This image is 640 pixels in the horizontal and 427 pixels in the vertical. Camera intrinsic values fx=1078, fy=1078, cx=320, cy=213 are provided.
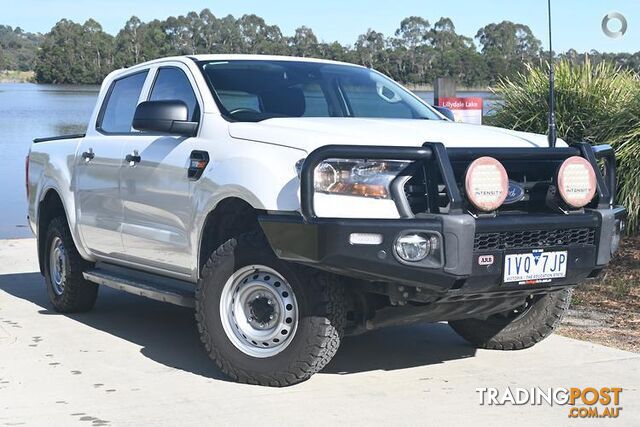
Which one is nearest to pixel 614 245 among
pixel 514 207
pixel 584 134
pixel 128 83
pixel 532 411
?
pixel 514 207

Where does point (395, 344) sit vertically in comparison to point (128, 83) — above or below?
below

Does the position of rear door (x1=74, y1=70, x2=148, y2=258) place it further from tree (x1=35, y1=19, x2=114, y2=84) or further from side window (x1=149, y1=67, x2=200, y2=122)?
tree (x1=35, y1=19, x2=114, y2=84)

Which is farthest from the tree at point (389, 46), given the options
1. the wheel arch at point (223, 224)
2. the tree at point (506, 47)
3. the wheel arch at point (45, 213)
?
the wheel arch at point (223, 224)

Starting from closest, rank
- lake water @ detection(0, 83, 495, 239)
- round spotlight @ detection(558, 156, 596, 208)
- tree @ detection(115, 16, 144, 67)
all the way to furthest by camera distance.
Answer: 1. round spotlight @ detection(558, 156, 596, 208)
2. lake water @ detection(0, 83, 495, 239)
3. tree @ detection(115, 16, 144, 67)

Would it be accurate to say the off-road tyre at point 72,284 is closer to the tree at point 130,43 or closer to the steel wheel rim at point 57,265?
the steel wheel rim at point 57,265

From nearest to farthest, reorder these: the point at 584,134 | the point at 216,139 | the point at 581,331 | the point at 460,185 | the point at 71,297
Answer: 1. the point at 460,185
2. the point at 216,139
3. the point at 581,331
4. the point at 71,297
5. the point at 584,134

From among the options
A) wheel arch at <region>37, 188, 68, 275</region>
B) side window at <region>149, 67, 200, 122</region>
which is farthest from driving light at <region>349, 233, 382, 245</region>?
wheel arch at <region>37, 188, 68, 275</region>

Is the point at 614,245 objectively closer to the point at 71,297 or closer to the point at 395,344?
the point at 395,344

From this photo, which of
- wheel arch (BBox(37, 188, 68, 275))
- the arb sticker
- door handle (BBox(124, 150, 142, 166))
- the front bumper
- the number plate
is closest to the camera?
the front bumper

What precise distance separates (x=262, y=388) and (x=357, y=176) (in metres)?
1.31

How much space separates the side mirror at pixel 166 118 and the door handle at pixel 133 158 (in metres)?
0.48

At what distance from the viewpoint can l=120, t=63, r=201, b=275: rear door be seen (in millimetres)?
6453

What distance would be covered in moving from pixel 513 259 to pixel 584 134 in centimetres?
709

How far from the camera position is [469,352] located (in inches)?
272
